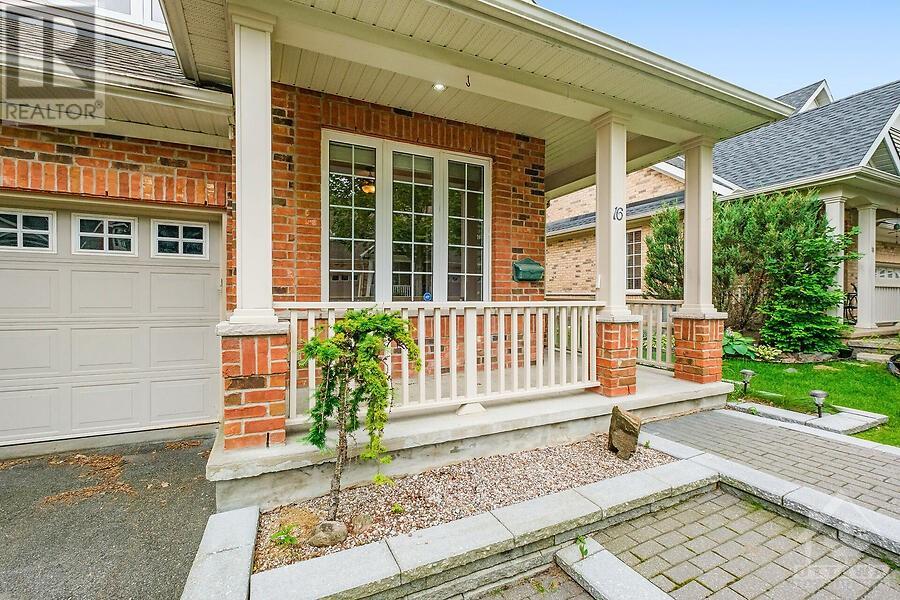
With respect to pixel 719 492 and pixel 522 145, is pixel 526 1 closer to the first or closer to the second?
pixel 522 145

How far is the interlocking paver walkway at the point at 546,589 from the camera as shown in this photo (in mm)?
1825

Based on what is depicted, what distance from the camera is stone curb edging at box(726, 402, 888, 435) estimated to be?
352 centimetres

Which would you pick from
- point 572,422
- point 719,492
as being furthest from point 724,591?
point 572,422

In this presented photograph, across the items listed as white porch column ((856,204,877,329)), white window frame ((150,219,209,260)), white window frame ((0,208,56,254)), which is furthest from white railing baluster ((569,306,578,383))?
white porch column ((856,204,877,329))

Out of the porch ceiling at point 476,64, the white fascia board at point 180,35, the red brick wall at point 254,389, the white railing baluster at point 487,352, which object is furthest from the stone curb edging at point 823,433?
the white fascia board at point 180,35

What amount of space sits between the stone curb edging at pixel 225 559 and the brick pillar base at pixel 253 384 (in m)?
0.40

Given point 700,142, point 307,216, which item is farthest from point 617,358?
point 307,216

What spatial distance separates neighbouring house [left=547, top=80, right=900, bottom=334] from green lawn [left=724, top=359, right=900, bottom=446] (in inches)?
95.4

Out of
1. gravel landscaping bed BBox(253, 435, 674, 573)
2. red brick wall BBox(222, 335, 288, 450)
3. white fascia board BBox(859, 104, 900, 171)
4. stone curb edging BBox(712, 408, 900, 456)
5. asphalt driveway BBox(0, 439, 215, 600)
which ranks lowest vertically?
asphalt driveway BBox(0, 439, 215, 600)

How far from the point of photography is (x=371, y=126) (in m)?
3.96

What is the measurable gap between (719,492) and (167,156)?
4.89 meters

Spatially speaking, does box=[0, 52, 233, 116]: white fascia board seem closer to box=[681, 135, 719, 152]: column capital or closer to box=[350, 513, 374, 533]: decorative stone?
box=[350, 513, 374, 533]: decorative stone

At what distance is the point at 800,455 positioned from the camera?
117 inches

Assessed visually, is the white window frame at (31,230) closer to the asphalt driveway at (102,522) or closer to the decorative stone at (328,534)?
the asphalt driveway at (102,522)
